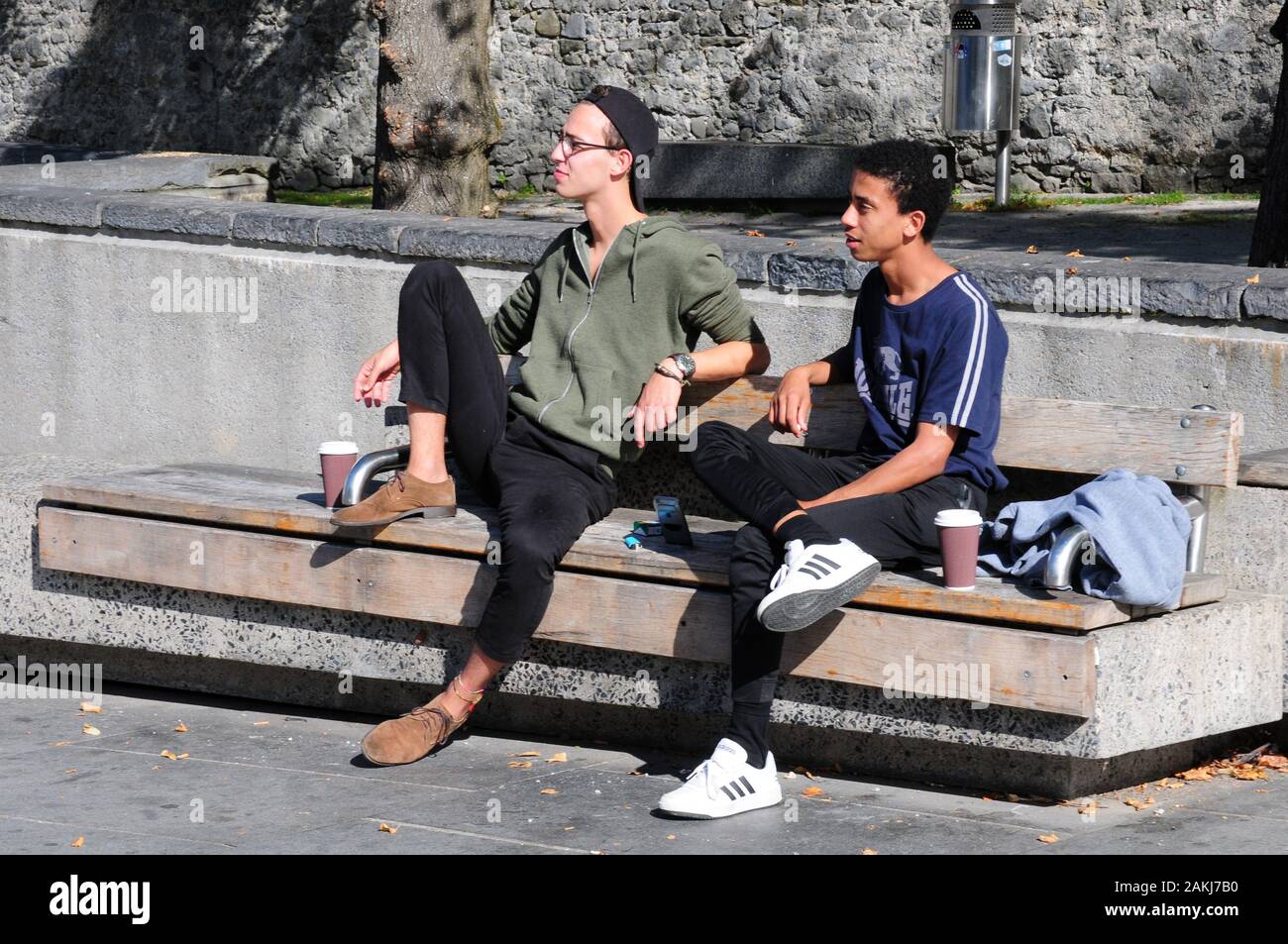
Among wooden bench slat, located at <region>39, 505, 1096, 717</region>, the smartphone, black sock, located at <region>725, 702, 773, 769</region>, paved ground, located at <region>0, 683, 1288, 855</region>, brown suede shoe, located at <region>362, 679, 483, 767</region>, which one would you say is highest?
the smartphone

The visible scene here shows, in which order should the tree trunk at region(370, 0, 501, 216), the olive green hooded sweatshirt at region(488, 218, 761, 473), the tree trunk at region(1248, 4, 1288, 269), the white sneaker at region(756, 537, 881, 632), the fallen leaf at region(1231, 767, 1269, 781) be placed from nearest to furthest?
the white sneaker at region(756, 537, 881, 632), the fallen leaf at region(1231, 767, 1269, 781), the olive green hooded sweatshirt at region(488, 218, 761, 473), the tree trunk at region(1248, 4, 1288, 269), the tree trunk at region(370, 0, 501, 216)

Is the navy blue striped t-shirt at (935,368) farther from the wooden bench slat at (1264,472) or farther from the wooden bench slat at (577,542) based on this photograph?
the wooden bench slat at (1264,472)

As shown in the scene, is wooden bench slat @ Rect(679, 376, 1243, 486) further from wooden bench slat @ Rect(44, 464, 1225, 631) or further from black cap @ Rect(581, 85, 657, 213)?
black cap @ Rect(581, 85, 657, 213)

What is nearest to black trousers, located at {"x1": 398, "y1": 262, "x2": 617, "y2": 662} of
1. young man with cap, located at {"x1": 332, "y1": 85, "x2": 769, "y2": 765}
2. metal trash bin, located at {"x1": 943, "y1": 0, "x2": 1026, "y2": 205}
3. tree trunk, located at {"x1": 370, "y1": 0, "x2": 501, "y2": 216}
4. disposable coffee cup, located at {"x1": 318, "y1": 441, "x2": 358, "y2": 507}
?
young man with cap, located at {"x1": 332, "y1": 85, "x2": 769, "y2": 765}

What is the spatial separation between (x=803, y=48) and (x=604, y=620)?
1176cm

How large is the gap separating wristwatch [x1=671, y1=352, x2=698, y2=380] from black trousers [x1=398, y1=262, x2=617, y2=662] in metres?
0.31

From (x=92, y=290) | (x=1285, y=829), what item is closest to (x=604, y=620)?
(x=1285, y=829)

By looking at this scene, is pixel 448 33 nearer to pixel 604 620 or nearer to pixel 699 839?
pixel 604 620

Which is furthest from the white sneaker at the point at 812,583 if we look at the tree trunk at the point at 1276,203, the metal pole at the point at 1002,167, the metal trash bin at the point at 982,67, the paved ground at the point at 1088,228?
the metal pole at the point at 1002,167

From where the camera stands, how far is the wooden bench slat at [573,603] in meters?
3.61

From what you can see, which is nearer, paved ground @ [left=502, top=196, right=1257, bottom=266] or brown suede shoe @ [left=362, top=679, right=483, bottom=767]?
brown suede shoe @ [left=362, top=679, right=483, bottom=767]

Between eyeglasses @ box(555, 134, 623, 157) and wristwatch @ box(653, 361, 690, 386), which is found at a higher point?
eyeglasses @ box(555, 134, 623, 157)

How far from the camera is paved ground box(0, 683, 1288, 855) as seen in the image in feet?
11.8

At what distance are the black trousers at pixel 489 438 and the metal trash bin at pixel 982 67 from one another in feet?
31.2
